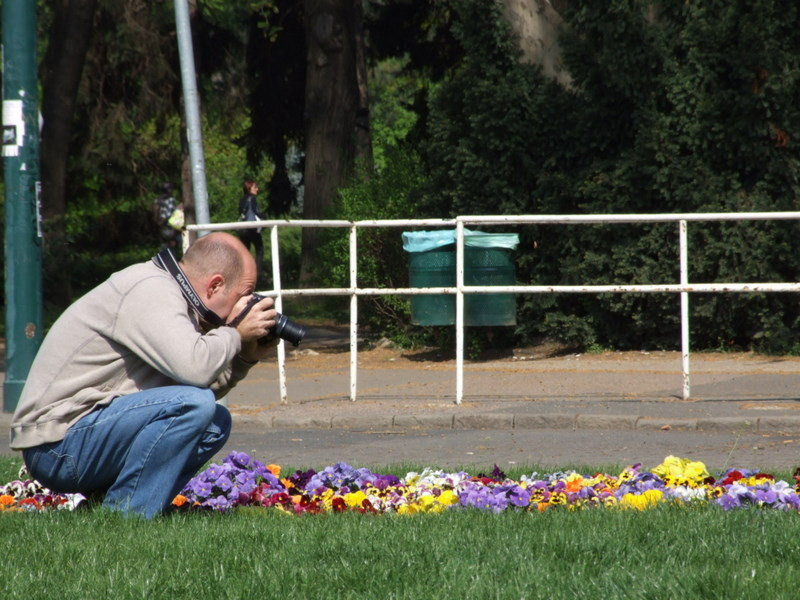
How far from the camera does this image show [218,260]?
496cm

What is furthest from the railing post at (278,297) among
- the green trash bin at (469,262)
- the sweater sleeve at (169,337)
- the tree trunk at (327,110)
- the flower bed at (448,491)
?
the tree trunk at (327,110)

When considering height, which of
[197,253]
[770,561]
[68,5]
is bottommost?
[770,561]

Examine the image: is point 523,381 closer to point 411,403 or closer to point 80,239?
point 411,403

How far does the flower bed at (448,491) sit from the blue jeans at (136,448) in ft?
1.91

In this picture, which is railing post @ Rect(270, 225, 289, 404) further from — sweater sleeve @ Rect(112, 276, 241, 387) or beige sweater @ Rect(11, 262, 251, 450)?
sweater sleeve @ Rect(112, 276, 241, 387)

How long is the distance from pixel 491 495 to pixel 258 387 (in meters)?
7.53

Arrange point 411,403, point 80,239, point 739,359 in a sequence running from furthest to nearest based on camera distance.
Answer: point 80,239 → point 739,359 → point 411,403

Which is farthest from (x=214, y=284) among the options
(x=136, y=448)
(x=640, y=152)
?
(x=640, y=152)

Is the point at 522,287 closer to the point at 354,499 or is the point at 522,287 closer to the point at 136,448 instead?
the point at 354,499

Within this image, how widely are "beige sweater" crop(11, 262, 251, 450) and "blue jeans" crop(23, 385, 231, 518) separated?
0.07 metres

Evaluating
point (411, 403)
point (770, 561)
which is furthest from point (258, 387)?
point (770, 561)

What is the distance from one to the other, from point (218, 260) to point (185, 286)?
17cm

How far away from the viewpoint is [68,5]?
23.6 metres

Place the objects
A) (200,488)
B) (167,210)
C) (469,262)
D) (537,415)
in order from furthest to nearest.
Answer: (167,210)
(469,262)
(537,415)
(200,488)
